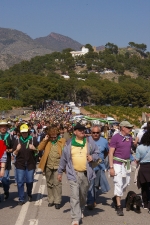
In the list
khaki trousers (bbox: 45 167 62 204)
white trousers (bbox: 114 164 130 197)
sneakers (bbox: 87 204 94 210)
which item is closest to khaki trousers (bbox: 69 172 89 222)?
white trousers (bbox: 114 164 130 197)

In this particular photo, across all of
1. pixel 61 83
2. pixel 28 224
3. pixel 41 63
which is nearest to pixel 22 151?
pixel 28 224

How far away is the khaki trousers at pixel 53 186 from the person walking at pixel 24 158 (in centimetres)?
46

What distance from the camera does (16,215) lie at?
24.8 ft

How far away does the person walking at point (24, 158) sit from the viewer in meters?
8.52

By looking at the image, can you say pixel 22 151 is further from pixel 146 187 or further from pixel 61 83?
pixel 61 83

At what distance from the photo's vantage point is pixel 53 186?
830 centimetres

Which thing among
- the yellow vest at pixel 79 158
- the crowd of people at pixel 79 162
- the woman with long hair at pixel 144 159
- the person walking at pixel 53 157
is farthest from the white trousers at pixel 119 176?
the person walking at pixel 53 157

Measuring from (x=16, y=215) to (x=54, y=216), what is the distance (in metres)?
0.63

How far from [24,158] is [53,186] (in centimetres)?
78

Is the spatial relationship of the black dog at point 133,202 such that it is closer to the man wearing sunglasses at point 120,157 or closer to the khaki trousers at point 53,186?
the man wearing sunglasses at point 120,157

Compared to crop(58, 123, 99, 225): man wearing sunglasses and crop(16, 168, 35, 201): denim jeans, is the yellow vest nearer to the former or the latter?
crop(58, 123, 99, 225): man wearing sunglasses

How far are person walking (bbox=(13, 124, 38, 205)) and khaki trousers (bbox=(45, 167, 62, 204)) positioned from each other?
1.52 ft

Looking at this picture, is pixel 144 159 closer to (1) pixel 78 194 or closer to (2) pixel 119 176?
(2) pixel 119 176

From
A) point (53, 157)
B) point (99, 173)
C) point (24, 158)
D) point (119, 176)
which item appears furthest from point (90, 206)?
point (24, 158)
